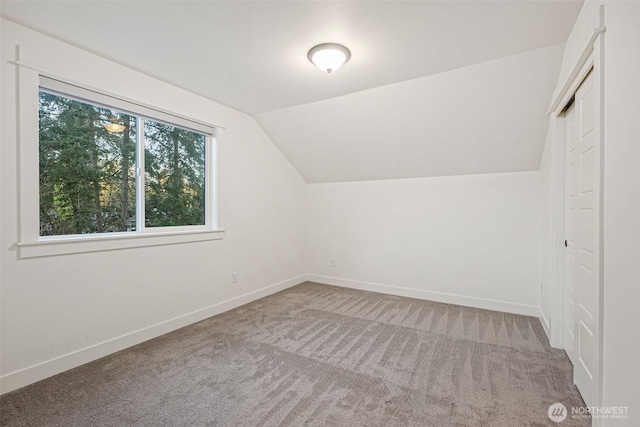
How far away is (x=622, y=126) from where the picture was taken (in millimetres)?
1268

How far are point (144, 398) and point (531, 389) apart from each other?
8.36 ft

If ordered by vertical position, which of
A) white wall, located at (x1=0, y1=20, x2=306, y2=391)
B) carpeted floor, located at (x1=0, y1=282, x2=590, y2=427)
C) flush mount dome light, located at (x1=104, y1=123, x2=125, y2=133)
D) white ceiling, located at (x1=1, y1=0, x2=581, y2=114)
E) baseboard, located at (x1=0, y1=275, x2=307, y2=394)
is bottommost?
carpeted floor, located at (x1=0, y1=282, x2=590, y2=427)

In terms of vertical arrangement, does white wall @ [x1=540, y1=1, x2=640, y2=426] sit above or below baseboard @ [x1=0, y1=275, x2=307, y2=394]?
above

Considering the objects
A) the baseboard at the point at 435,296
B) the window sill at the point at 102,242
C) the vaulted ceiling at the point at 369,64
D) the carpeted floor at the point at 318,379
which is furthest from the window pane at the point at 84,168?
the baseboard at the point at 435,296

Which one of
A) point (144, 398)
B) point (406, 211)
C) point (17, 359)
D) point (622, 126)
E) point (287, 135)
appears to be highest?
point (287, 135)

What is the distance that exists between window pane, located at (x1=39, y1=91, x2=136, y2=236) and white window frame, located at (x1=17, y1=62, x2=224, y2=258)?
76 millimetres

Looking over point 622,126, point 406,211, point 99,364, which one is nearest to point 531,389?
point 622,126

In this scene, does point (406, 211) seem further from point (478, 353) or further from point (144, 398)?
point (144, 398)

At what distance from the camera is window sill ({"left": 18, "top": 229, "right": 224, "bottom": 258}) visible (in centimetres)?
206

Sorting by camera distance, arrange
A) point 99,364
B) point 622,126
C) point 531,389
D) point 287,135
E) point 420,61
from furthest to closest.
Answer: point 287,135 < point 420,61 < point 99,364 < point 531,389 < point 622,126

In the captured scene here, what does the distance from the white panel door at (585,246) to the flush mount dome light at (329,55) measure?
5.22 feet
